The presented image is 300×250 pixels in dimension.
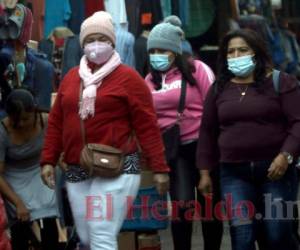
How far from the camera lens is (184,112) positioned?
8.54 metres

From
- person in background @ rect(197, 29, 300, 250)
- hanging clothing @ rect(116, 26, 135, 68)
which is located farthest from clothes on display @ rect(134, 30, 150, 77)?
person in background @ rect(197, 29, 300, 250)

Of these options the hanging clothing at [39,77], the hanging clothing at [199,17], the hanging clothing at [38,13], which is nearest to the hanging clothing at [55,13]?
the hanging clothing at [38,13]

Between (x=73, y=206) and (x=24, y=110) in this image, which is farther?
(x=24, y=110)

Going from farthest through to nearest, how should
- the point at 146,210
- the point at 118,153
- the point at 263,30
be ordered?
the point at 263,30, the point at 146,210, the point at 118,153

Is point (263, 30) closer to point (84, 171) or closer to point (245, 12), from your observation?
point (245, 12)

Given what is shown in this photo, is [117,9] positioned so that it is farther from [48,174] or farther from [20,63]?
[48,174]

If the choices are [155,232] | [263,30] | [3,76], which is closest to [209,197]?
[155,232]

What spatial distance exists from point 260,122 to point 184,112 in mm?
1288

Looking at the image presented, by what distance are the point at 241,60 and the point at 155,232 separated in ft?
5.17

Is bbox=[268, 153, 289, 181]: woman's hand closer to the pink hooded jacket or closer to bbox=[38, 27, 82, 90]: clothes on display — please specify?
the pink hooded jacket

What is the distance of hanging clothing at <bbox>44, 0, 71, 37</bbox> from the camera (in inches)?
435

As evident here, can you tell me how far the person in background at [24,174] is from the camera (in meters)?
8.34

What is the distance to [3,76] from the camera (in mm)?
Result: 8688

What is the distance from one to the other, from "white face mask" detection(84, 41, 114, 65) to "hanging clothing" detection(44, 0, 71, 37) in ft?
12.1
